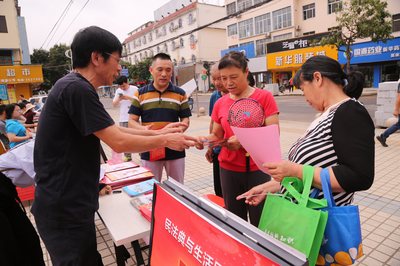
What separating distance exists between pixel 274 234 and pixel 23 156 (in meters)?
1.82

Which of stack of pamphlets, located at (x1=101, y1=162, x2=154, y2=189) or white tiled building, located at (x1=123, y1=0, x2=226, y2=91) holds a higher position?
white tiled building, located at (x1=123, y1=0, x2=226, y2=91)

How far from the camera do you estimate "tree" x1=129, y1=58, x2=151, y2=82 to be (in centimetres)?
4103

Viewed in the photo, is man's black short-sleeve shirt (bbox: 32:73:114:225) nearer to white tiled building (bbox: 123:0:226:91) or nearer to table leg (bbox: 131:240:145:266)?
table leg (bbox: 131:240:145:266)

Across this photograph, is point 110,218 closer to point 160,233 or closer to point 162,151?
point 160,233

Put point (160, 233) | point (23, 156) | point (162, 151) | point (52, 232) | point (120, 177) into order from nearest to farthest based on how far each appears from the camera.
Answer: point (160, 233)
point (52, 232)
point (23, 156)
point (120, 177)
point (162, 151)

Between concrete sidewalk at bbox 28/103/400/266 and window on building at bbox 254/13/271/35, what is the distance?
81.4ft

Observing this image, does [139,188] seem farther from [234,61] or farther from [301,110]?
[301,110]

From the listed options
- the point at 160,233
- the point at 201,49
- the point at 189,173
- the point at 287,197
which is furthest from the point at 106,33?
the point at 201,49

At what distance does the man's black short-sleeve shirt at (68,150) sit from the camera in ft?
4.65

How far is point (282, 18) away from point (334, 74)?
28.2m

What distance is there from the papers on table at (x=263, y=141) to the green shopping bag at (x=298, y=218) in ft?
0.52

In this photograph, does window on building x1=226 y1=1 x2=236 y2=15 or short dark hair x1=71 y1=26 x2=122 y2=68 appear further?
window on building x1=226 y1=1 x2=236 y2=15

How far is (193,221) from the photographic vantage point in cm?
113

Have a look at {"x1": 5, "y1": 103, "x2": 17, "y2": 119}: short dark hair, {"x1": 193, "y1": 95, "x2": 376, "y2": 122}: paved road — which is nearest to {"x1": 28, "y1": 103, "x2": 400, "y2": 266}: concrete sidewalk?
{"x1": 5, "y1": 103, "x2": 17, "y2": 119}: short dark hair
